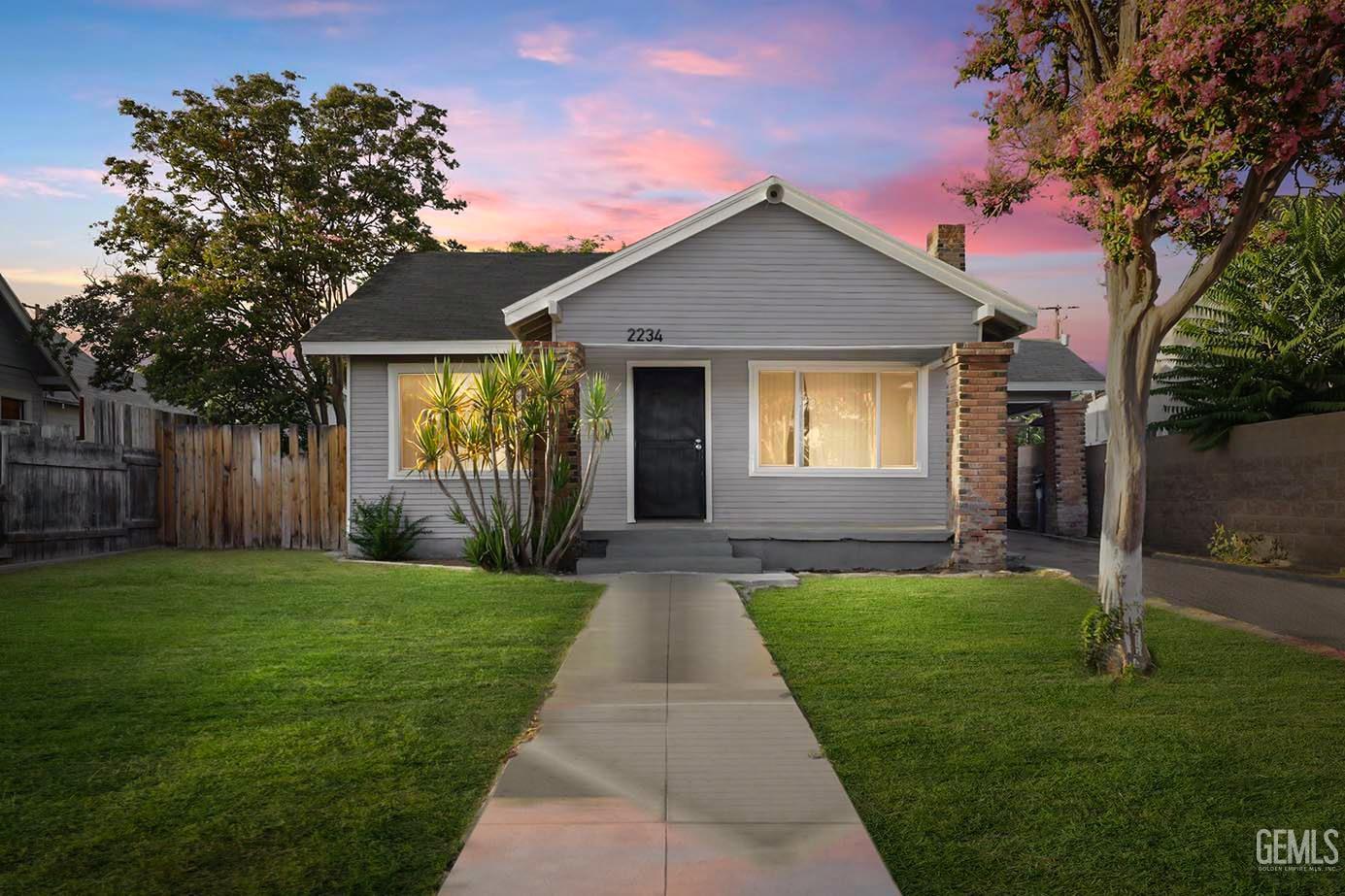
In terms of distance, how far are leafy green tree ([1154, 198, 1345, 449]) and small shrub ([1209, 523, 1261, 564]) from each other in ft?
4.49

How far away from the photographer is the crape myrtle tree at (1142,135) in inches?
211

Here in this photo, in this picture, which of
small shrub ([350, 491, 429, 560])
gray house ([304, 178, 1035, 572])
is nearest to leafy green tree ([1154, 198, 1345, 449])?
gray house ([304, 178, 1035, 572])

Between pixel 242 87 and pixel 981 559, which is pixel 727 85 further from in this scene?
pixel 242 87

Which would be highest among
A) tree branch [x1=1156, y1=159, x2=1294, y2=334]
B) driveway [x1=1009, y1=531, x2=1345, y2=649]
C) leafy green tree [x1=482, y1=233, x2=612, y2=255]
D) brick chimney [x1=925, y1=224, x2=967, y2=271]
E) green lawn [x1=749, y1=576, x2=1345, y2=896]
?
leafy green tree [x1=482, y1=233, x2=612, y2=255]

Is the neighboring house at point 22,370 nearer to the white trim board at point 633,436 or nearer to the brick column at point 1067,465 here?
the white trim board at point 633,436

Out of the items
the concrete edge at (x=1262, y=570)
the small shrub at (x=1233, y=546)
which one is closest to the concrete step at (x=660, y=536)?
the concrete edge at (x=1262, y=570)

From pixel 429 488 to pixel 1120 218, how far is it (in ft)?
36.7

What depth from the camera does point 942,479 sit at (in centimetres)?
1420

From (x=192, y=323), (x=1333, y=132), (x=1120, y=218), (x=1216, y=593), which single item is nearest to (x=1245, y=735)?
(x=1120, y=218)

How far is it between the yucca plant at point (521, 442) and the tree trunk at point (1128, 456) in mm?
6403

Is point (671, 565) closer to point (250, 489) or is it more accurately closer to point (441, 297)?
point (441, 297)

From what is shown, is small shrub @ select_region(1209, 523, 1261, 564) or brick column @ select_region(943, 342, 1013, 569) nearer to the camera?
brick column @ select_region(943, 342, 1013, 569)

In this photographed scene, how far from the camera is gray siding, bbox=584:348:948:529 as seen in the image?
14180 millimetres

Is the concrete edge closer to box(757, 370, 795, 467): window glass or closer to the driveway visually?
the driveway
